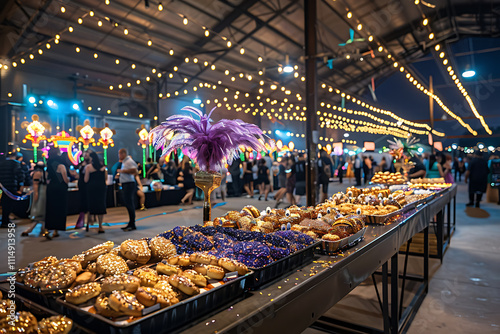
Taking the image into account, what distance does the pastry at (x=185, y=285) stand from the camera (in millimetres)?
831

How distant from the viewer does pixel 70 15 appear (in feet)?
30.2

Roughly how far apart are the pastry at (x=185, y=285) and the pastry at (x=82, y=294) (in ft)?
0.57

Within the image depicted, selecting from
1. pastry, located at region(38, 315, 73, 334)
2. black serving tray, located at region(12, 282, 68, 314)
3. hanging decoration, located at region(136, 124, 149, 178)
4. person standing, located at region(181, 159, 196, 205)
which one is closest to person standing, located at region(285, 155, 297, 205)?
person standing, located at region(181, 159, 196, 205)

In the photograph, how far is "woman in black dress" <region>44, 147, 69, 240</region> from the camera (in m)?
5.25

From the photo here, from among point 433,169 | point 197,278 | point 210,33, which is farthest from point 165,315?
point 210,33

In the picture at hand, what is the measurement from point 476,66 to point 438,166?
1375 cm

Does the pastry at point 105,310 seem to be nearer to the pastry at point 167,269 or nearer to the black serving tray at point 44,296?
the black serving tray at point 44,296

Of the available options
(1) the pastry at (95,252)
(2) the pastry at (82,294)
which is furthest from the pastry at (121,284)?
(1) the pastry at (95,252)

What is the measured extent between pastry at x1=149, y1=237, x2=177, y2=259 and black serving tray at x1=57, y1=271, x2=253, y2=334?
1.07ft

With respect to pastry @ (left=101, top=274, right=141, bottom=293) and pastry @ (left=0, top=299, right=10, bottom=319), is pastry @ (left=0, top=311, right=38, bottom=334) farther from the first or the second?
pastry @ (left=101, top=274, right=141, bottom=293)

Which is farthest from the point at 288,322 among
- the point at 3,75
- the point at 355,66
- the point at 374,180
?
the point at 355,66

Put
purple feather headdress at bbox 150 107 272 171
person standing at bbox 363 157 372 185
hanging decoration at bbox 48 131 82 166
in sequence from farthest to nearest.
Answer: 1. person standing at bbox 363 157 372 185
2. hanging decoration at bbox 48 131 82 166
3. purple feather headdress at bbox 150 107 272 171

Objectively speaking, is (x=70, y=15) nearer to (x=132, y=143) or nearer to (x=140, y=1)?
(x=140, y=1)

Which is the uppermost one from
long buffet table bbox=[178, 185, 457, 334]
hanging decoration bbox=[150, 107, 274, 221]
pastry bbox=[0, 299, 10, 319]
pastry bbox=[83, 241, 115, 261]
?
hanging decoration bbox=[150, 107, 274, 221]
